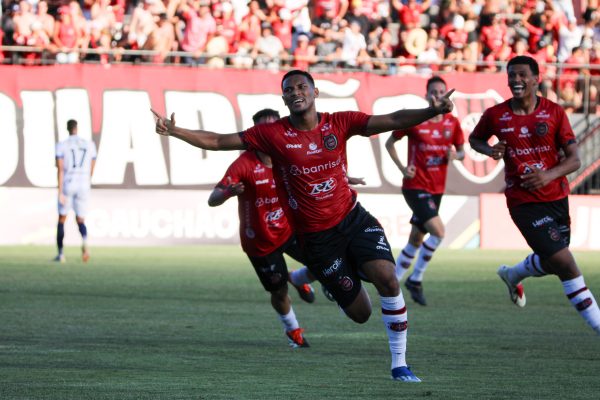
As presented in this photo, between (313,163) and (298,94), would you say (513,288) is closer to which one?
(313,163)

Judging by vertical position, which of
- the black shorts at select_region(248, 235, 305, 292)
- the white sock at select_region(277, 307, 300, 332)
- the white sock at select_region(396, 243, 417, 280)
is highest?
the black shorts at select_region(248, 235, 305, 292)

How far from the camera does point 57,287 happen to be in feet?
56.2

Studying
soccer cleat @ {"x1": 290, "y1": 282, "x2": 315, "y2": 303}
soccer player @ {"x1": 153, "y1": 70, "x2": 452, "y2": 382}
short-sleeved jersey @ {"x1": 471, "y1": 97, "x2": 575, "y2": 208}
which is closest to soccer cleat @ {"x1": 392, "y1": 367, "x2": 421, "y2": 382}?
soccer player @ {"x1": 153, "y1": 70, "x2": 452, "y2": 382}

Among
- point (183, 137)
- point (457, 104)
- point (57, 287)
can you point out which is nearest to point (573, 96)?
point (457, 104)

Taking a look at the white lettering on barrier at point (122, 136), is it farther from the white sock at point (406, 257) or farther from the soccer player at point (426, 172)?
the white sock at point (406, 257)

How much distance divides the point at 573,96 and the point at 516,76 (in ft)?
59.6

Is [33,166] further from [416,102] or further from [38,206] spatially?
[416,102]

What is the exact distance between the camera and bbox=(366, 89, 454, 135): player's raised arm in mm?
8883

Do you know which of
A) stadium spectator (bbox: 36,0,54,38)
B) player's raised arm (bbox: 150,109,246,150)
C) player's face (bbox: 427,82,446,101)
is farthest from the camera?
stadium spectator (bbox: 36,0,54,38)

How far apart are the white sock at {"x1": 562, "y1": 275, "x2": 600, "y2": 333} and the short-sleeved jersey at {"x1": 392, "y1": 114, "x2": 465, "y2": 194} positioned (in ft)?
16.9

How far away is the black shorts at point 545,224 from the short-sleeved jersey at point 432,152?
4.73 meters

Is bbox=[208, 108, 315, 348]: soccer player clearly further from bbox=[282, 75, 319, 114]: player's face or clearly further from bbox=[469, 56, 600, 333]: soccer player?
bbox=[282, 75, 319, 114]: player's face

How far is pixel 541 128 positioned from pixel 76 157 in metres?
13.0

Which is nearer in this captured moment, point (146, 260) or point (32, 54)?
point (146, 260)
